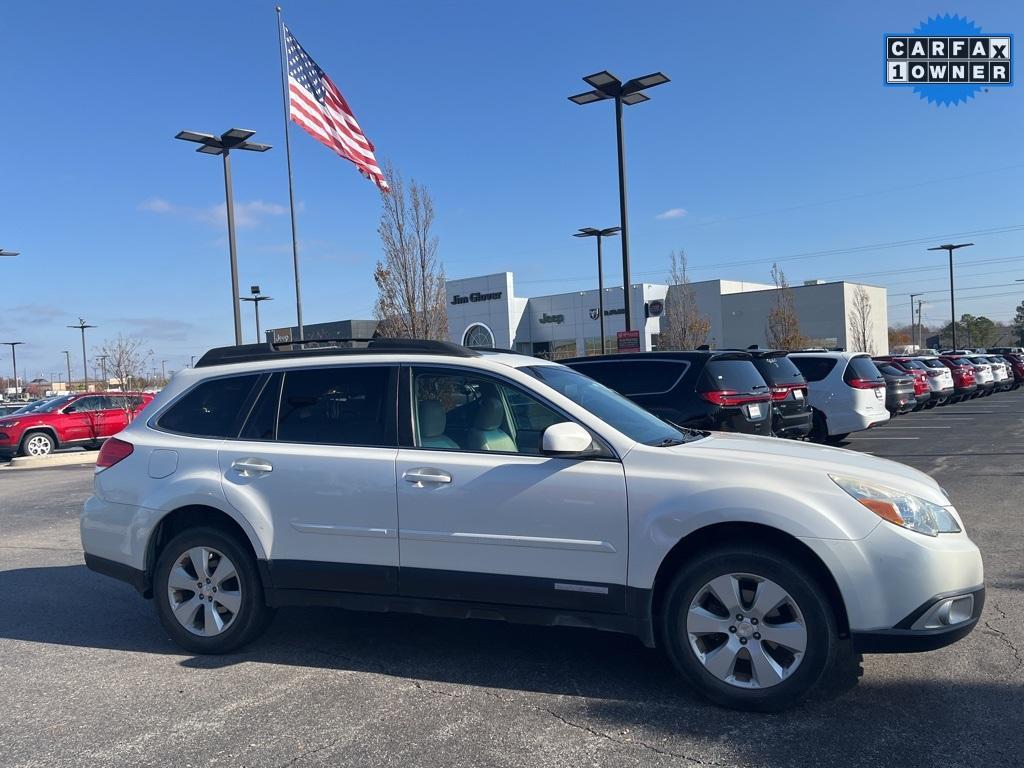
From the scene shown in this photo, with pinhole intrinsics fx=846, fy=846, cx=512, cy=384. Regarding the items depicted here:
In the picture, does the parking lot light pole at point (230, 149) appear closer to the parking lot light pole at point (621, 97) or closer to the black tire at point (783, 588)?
the parking lot light pole at point (621, 97)

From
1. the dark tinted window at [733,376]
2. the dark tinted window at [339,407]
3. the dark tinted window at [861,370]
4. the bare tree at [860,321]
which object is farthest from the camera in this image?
the bare tree at [860,321]

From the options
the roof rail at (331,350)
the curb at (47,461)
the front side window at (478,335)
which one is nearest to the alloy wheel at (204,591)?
the roof rail at (331,350)

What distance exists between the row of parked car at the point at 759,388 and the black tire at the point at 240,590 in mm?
3649

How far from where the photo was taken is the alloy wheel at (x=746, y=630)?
4.04 m

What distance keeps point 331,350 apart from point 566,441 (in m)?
1.83

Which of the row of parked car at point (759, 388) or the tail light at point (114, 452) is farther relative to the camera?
the row of parked car at point (759, 388)

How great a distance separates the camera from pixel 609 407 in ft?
16.6

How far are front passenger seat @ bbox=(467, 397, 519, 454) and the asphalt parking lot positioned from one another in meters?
1.26

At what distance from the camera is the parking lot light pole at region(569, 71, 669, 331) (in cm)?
1633

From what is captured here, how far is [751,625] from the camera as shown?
4.09 meters

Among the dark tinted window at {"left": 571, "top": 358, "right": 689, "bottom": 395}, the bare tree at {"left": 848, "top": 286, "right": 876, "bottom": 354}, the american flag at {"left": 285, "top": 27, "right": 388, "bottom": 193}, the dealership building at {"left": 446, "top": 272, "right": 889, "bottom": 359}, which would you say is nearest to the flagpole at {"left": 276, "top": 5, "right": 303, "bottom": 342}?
the american flag at {"left": 285, "top": 27, "right": 388, "bottom": 193}

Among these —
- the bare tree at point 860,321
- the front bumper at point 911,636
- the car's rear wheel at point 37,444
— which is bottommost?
the car's rear wheel at point 37,444

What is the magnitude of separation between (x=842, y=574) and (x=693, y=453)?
92 centimetres

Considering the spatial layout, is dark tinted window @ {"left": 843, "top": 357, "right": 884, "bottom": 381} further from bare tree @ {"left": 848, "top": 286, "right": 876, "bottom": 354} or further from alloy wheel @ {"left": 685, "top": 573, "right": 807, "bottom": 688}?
bare tree @ {"left": 848, "top": 286, "right": 876, "bottom": 354}
